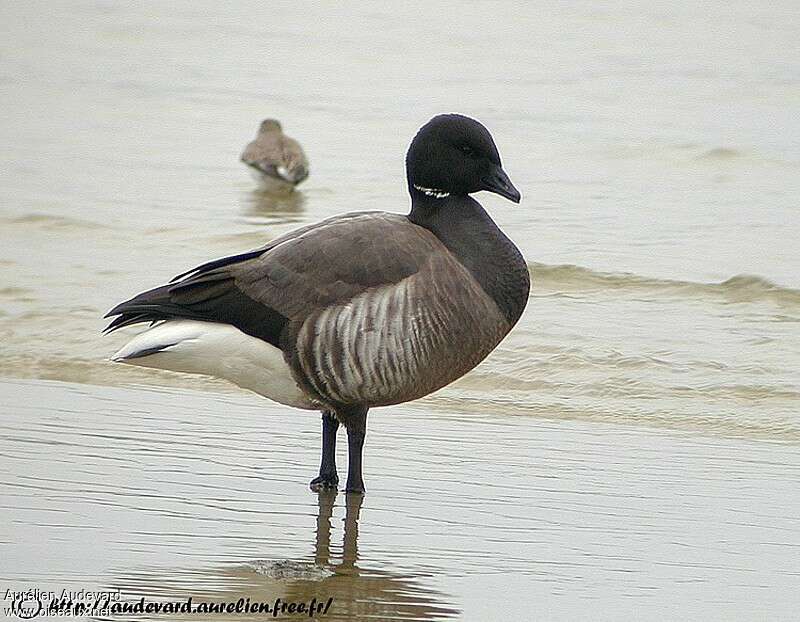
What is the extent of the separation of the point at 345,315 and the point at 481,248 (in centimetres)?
70

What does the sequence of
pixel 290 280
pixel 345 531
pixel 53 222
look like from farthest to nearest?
1. pixel 53 222
2. pixel 290 280
3. pixel 345 531

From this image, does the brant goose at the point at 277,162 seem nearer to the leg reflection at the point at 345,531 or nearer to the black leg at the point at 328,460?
the black leg at the point at 328,460

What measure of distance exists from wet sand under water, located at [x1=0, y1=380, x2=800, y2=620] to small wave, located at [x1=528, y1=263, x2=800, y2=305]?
3153 millimetres

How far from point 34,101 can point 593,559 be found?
14717mm

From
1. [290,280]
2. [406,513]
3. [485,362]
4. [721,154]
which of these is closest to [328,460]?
[406,513]

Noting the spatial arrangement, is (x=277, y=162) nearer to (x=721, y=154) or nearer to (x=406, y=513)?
(x=721, y=154)

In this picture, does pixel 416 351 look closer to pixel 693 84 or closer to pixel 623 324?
pixel 623 324

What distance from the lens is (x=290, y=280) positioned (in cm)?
662

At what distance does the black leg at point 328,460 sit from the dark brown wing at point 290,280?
499 mm

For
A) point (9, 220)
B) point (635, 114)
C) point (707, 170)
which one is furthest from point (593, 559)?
point (635, 114)

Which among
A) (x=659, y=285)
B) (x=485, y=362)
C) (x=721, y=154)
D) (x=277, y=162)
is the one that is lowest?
(x=485, y=362)

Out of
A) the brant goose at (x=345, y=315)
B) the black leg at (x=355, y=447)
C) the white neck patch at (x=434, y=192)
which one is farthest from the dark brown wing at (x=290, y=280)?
the black leg at (x=355, y=447)

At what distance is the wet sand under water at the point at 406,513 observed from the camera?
17.9 ft

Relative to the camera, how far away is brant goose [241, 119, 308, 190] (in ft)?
49.6
